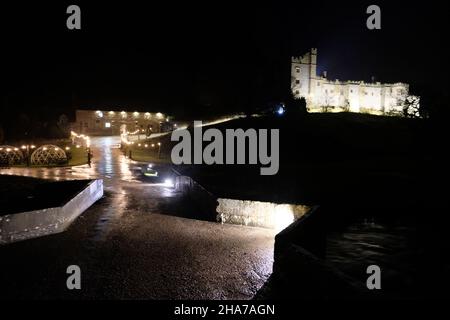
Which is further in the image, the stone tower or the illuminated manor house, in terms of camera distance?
the illuminated manor house

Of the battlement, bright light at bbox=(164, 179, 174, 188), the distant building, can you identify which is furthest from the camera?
the battlement

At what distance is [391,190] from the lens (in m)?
19.3

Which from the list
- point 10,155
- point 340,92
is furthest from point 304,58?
point 10,155

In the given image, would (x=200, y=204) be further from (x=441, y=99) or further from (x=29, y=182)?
(x=441, y=99)

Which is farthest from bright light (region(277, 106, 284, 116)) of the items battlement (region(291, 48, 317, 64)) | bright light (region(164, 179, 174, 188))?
bright light (region(164, 179, 174, 188))

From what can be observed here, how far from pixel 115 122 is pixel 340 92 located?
50.8 m

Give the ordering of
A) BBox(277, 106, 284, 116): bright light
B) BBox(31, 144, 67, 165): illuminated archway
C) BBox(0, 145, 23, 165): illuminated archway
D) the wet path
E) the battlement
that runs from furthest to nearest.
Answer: the battlement < BBox(277, 106, 284, 116): bright light < BBox(31, 144, 67, 165): illuminated archway < BBox(0, 145, 23, 165): illuminated archway < the wet path

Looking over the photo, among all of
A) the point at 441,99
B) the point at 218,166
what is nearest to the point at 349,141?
the point at 218,166

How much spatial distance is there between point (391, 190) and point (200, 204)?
1040 cm

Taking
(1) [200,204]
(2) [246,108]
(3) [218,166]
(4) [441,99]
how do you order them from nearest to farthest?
(1) [200,204] < (4) [441,99] < (3) [218,166] < (2) [246,108]

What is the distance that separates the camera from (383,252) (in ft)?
30.1

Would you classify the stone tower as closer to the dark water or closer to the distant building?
the distant building

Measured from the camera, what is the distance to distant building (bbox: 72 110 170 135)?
57.7 meters

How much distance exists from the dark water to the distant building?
4809 cm
